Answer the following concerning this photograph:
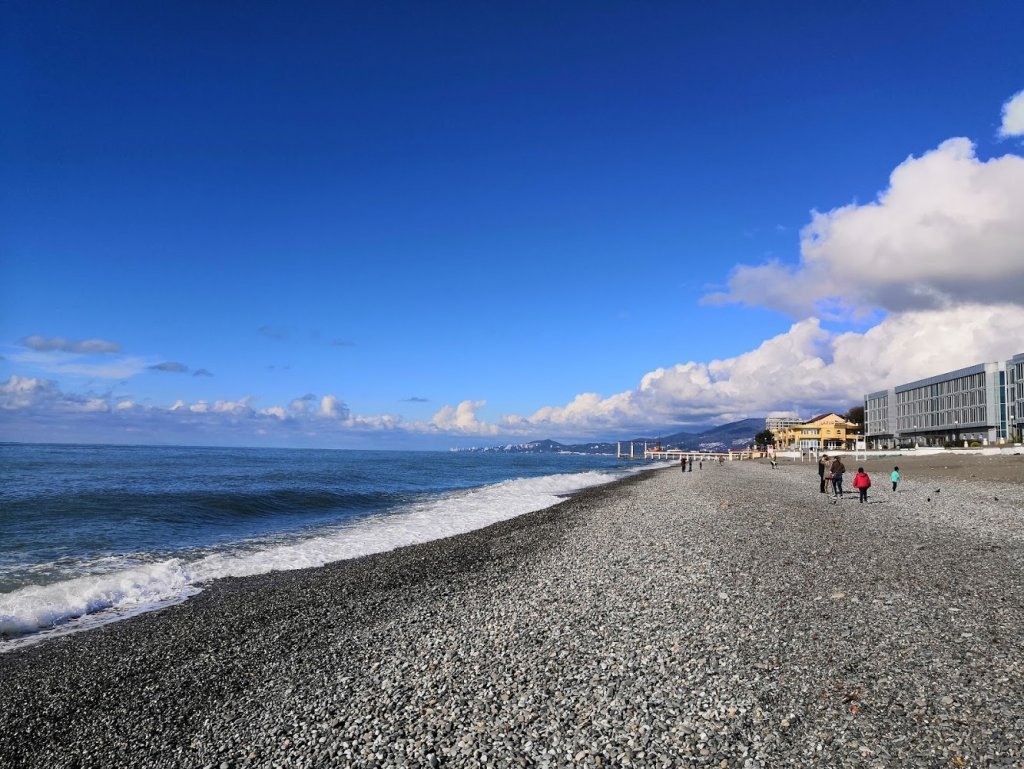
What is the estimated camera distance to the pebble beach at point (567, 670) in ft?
17.5

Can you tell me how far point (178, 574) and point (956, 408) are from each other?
12439cm

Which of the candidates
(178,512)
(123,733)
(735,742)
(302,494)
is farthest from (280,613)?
(302,494)

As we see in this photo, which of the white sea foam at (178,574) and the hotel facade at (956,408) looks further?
the hotel facade at (956,408)

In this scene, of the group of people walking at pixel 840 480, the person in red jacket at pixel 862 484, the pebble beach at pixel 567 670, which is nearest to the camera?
the pebble beach at pixel 567 670

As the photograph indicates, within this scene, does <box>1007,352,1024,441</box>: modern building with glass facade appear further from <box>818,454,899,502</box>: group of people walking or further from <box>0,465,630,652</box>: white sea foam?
<box>0,465,630,652</box>: white sea foam

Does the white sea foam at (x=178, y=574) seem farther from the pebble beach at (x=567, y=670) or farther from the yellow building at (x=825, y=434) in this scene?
the yellow building at (x=825, y=434)

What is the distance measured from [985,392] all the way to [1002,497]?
87.8 meters

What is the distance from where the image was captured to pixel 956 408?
10381cm

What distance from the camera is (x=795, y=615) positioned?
8.63m

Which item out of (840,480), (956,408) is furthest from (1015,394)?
(840,480)

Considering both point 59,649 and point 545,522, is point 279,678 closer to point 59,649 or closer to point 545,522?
point 59,649

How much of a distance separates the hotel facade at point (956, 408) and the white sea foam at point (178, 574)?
285 feet

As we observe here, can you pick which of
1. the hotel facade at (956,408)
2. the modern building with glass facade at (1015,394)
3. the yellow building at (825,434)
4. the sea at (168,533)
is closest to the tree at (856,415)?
the yellow building at (825,434)


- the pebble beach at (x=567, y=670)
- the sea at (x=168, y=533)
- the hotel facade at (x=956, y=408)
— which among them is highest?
the hotel facade at (x=956, y=408)
